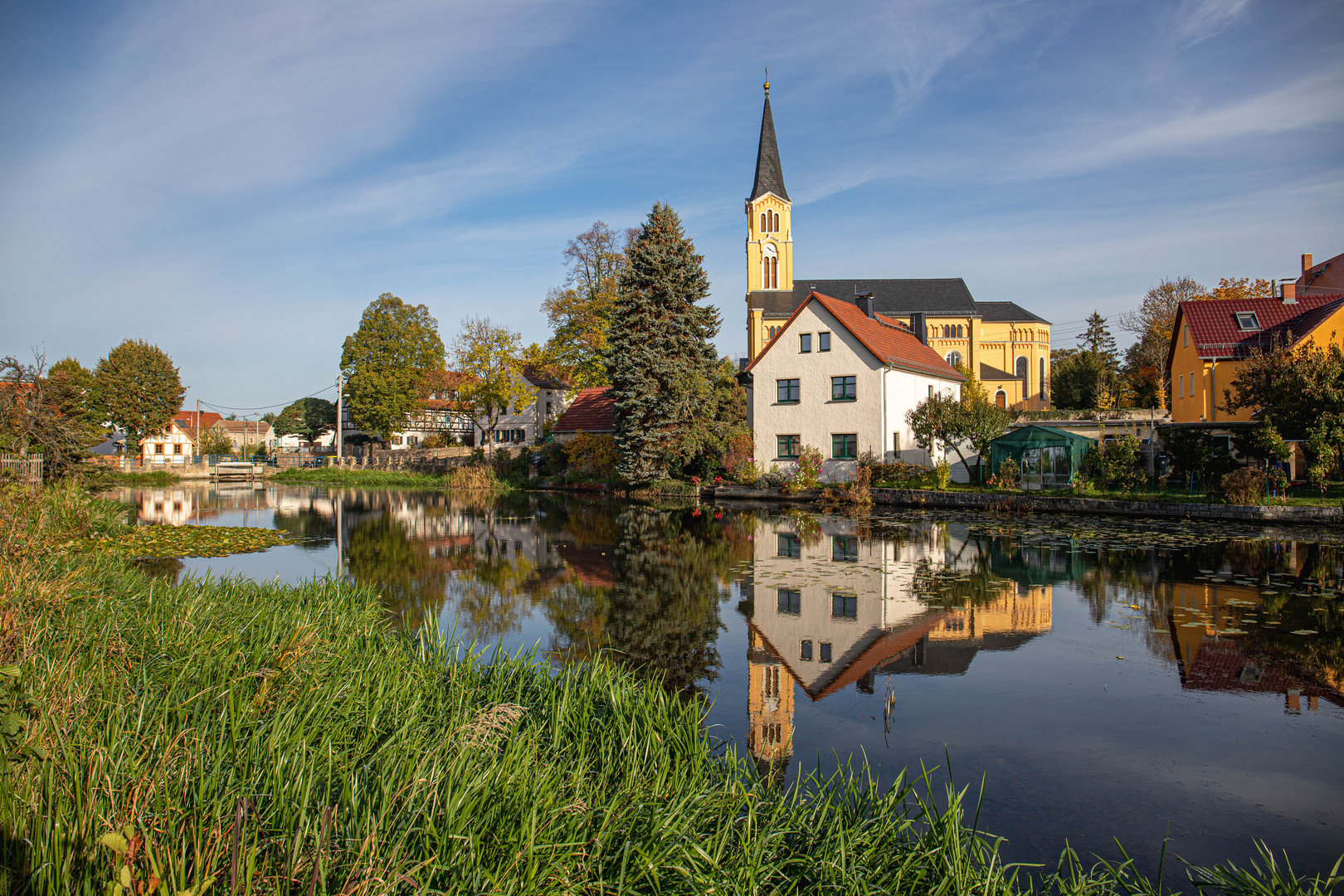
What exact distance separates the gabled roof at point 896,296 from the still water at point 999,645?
157ft

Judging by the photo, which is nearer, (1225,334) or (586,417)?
(1225,334)

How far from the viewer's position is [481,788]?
3537mm

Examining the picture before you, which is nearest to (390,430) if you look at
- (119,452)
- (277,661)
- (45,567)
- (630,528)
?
(119,452)

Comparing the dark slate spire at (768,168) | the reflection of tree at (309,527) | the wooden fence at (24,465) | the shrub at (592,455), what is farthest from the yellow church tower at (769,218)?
the wooden fence at (24,465)

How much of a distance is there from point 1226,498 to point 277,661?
25.4m

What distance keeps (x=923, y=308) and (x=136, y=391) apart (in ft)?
215

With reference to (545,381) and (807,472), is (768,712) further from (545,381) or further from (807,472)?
(545,381)

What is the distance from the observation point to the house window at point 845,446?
110ft

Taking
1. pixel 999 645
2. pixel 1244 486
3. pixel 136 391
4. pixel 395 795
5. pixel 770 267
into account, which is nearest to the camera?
pixel 395 795

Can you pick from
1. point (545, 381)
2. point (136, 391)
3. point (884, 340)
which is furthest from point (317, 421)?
point (884, 340)

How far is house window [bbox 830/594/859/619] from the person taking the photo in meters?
10.3

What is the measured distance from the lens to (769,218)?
68125mm

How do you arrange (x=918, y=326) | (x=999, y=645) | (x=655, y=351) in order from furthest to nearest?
(x=918, y=326), (x=655, y=351), (x=999, y=645)

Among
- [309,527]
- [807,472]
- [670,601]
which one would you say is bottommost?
[670,601]
